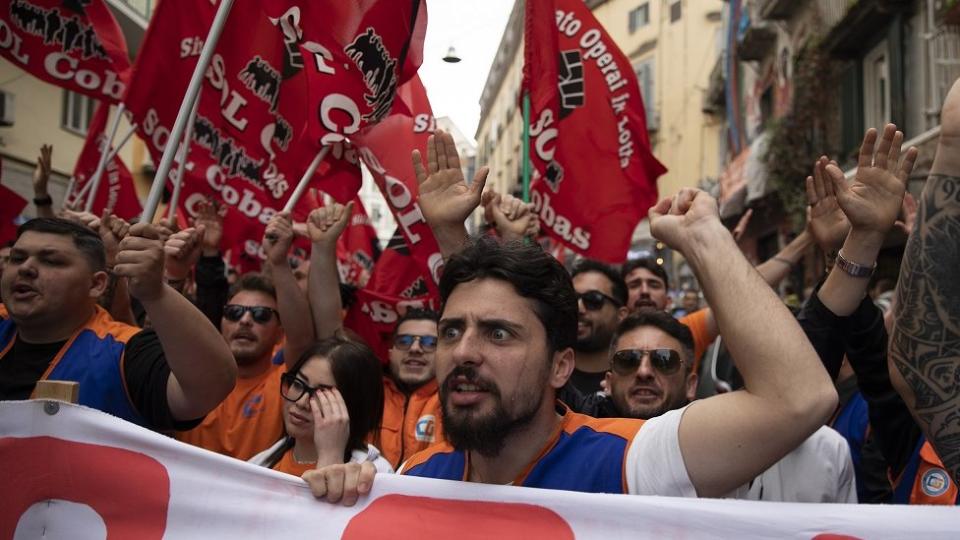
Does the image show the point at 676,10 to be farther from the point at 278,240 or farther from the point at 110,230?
the point at 110,230

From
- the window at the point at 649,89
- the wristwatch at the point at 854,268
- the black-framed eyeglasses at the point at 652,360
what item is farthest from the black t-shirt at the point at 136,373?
the window at the point at 649,89

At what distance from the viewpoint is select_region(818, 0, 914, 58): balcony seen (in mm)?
12452

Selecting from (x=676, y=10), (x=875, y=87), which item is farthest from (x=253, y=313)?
(x=676, y=10)

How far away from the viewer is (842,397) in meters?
3.97

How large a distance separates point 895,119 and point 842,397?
9.75 meters

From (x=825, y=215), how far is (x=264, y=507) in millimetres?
2120

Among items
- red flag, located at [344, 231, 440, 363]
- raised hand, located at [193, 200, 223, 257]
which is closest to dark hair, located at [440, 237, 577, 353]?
red flag, located at [344, 231, 440, 363]

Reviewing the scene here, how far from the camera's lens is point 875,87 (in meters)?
14.0

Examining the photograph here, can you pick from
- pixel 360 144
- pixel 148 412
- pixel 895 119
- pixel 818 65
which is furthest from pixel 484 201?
pixel 818 65

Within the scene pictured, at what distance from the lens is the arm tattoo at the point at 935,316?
190cm

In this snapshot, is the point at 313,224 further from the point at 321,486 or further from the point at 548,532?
the point at 548,532

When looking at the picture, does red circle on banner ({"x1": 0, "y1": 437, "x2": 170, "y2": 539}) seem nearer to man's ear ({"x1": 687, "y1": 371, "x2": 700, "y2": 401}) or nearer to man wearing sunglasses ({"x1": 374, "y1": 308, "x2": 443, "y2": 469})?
man wearing sunglasses ({"x1": 374, "y1": 308, "x2": 443, "y2": 469})

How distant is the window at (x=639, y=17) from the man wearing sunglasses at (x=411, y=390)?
30645mm

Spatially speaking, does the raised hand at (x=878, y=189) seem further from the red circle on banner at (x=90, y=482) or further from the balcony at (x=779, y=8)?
the balcony at (x=779, y=8)
